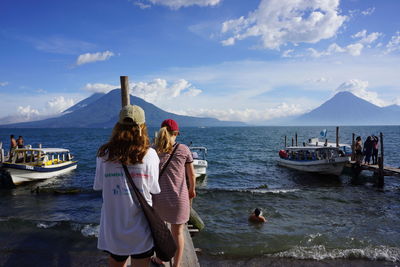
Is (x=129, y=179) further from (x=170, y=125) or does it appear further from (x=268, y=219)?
(x=268, y=219)

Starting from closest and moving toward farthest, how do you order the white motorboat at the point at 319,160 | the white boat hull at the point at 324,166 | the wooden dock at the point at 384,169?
the wooden dock at the point at 384,169 → the white boat hull at the point at 324,166 → the white motorboat at the point at 319,160

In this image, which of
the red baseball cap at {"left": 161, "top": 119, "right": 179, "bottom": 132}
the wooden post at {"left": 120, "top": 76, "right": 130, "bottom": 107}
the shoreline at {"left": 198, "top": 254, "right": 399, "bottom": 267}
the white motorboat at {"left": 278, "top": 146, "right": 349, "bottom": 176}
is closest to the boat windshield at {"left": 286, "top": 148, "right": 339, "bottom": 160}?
the white motorboat at {"left": 278, "top": 146, "right": 349, "bottom": 176}

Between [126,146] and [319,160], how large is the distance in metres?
22.8

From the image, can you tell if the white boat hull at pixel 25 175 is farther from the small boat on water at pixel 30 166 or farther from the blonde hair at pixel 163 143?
the blonde hair at pixel 163 143

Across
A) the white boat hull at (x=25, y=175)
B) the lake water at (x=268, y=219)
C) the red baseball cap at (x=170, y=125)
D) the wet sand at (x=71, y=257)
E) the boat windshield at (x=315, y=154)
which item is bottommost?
the lake water at (x=268, y=219)

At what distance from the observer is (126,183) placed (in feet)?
8.64

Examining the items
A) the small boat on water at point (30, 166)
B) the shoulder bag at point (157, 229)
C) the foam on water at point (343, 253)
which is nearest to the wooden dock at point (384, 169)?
the foam on water at point (343, 253)

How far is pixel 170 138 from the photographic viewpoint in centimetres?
399

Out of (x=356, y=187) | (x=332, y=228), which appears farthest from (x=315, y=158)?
(x=332, y=228)

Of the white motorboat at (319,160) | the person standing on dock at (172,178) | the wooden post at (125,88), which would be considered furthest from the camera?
the white motorboat at (319,160)

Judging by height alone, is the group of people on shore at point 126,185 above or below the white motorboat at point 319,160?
above

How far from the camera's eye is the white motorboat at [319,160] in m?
22.1

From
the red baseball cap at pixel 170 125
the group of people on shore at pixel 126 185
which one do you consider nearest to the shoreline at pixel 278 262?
the red baseball cap at pixel 170 125

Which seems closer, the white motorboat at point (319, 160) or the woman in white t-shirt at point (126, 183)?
the woman in white t-shirt at point (126, 183)
